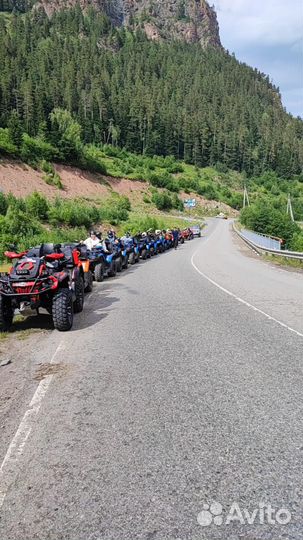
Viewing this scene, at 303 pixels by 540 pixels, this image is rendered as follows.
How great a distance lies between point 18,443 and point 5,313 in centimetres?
474

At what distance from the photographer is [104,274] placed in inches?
696

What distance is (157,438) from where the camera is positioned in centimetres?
380

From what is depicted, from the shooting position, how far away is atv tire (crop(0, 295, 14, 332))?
809 cm

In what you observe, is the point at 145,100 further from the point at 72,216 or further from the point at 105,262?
the point at 105,262

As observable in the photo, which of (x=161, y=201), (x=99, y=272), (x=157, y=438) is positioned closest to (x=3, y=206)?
(x=99, y=272)

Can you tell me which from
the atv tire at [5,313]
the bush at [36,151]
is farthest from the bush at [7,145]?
the atv tire at [5,313]

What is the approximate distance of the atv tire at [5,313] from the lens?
26.5 ft

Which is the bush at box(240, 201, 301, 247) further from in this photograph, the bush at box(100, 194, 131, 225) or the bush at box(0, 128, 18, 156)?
the bush at box(0, 128, 18, 156)

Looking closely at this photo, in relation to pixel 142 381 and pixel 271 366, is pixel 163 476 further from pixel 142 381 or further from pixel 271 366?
pixel 271 366

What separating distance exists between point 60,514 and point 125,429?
A: 1.20m

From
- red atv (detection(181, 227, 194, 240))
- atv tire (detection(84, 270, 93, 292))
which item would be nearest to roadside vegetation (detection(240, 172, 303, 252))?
red atv (detection(181, 227, 194, 240))

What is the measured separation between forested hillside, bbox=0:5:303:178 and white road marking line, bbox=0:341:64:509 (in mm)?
94807

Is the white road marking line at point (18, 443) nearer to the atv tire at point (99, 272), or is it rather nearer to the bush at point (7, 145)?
the atv tire at point (99, 272)

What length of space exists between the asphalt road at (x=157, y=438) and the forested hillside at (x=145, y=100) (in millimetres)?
93597
